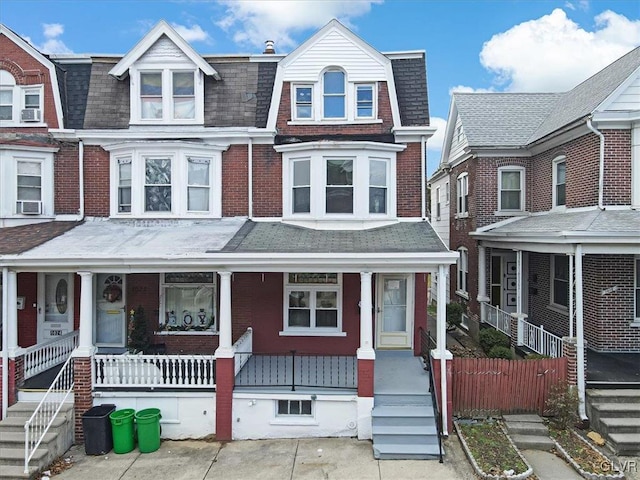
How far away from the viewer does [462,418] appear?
→ 32.4 ft

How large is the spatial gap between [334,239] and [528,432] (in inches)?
232

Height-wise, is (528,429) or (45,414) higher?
(45,414)

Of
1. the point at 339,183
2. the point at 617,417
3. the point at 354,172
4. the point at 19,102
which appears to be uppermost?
the point at 19,102

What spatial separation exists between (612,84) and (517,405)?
9719mm

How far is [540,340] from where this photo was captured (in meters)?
11.8

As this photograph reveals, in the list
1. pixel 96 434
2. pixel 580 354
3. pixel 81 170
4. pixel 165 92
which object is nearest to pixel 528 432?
pixel 580 354

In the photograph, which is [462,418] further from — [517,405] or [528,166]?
[528,166]

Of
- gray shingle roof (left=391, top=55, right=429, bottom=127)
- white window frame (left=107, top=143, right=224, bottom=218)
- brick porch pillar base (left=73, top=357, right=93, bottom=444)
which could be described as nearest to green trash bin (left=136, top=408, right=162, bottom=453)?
brick porch pillar base (left=73, top=357, right=93, bottom=444)

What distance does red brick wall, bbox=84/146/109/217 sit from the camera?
12680 millimetres

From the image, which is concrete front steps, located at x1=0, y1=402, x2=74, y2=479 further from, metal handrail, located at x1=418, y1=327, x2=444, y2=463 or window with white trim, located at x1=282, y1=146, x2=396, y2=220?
metal handrail, located at x1=418, y1=327, x2=444, y2=463

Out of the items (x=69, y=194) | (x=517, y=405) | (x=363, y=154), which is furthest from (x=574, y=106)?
(x=69, y=194)

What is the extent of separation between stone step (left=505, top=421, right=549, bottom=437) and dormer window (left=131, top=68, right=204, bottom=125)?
36.0 ft

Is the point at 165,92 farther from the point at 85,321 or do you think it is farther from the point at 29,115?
the point at 85,321

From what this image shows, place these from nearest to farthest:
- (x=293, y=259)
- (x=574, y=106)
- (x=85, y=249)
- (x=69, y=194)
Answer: (x=293, y=259), (x=85, y=249), (x=69, y=194), (x=574, y=106)
